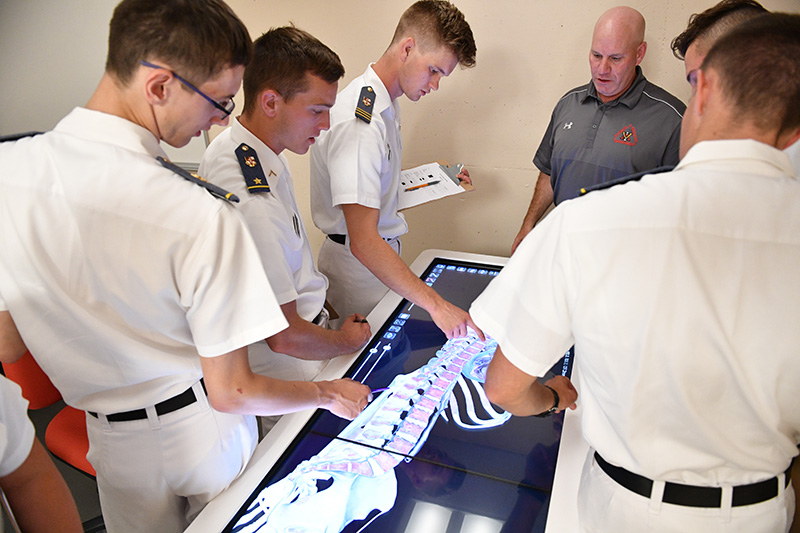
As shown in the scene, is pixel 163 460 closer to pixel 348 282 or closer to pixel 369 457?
pixel 369 457

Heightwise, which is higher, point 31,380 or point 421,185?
point 421,185

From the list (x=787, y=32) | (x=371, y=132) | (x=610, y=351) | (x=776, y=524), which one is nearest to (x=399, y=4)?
(x=371, y=132)

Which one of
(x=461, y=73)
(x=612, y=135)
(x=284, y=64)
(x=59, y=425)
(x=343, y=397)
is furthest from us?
(x=461, y=73)

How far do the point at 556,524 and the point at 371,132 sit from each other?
4.33 ft

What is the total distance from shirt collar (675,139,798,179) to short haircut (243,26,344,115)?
104 centimetres

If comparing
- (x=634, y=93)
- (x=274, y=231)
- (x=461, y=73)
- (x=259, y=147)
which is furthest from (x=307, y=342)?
(x=461, y=73)

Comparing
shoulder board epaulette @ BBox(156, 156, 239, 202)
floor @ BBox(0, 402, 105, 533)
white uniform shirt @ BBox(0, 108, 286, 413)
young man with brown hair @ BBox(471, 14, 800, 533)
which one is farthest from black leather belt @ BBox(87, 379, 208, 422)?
floor @ BBox(0, 402, 105, 533)

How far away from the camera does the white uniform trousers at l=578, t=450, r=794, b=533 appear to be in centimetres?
81

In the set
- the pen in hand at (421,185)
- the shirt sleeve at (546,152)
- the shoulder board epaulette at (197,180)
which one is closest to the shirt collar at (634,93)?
the shirt sleeve at (546,152)

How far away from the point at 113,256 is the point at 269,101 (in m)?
0.70

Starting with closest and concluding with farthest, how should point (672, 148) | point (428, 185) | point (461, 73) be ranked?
point (672, 148) < point (428, 185) < point (461, 73)

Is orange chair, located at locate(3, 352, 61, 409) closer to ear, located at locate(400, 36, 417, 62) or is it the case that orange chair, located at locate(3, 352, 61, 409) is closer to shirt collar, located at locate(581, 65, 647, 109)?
ear, located at locate(400, 36, 417, 62)

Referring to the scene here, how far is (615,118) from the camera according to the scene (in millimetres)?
2051

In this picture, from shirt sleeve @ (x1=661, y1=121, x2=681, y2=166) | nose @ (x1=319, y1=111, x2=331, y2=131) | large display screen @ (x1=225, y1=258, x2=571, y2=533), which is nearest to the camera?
large display screen @ (x1=225, y1=258, x2=571, y2=533)
